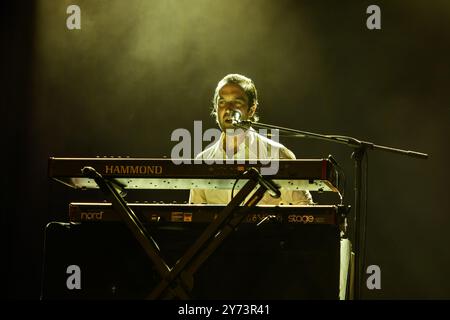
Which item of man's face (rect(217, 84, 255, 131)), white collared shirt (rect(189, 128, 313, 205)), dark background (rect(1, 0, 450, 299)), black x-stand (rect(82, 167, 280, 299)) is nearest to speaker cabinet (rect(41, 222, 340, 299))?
black x-stand (rect(82, 167, 280, 299))

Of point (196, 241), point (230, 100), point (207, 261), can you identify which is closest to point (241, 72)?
point (230, 100)

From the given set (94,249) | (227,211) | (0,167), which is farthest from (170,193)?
(227,211)

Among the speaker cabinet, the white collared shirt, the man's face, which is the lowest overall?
the speaker cabinet

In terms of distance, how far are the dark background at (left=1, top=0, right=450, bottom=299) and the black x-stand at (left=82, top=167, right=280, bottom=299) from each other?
8.03 ft

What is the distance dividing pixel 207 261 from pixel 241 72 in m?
2.74

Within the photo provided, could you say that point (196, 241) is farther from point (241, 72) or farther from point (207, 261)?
point (241, 72)

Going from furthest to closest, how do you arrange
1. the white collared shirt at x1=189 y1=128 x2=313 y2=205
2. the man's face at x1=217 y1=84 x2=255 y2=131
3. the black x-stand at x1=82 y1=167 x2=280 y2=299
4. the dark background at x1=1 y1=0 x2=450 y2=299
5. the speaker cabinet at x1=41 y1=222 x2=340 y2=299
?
the dark background at x1=1 y1=0 x2=450 y2=299
the white collared shirt at x1=189 y1=128 x2=313 y2=205
the man's face at x1=217 y1=84 x2=255 y2=131
the speaker cabinet at x1=41 y1=222 x2=340 y2=299
the black x-stand at x1=82 y1=167 x2=280 y2=299

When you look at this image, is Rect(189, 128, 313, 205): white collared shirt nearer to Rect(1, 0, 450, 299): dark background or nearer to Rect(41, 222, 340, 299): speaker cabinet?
Rect(41, 222, 340, 299): speaker cabinet

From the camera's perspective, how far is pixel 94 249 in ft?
8.30

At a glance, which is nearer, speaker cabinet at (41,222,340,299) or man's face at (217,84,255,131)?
speaker cabinet at (41,222,340,299)

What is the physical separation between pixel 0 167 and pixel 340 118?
9.55 feet

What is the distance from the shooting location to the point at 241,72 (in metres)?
4.92

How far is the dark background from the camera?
15.4 feet

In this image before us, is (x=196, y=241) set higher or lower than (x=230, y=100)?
lower
